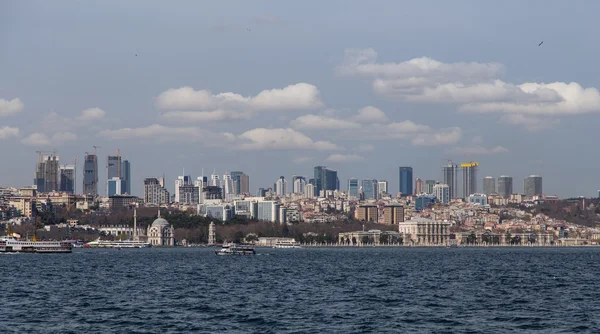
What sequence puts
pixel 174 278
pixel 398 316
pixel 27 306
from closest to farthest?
pixel 398 316
pixel 27 306
pixel 174 278

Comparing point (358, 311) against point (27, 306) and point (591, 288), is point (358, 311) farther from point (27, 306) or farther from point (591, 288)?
point (591, 288)

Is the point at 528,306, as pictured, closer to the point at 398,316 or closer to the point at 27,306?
the point at 398,316

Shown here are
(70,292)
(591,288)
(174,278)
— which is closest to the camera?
(70,292)

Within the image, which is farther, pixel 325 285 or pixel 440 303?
pixel 325 285

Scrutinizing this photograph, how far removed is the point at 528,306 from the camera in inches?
1801

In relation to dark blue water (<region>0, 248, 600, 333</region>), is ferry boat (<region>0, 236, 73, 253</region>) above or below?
above

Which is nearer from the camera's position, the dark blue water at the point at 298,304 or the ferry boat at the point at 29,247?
the dark blue water at the point at 298,304

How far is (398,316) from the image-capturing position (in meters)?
42.0

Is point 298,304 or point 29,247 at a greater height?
point 29,247

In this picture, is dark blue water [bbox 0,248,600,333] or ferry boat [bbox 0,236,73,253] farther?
ferry boat [bbox 0,236,73,253]

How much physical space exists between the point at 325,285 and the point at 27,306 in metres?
19.2

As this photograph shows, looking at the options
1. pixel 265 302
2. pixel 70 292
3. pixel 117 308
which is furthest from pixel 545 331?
pixel 70 292

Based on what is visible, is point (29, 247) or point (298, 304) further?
point (29, 247)

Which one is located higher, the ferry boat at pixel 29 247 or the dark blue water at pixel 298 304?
the ferry boat at pixel 29 247
